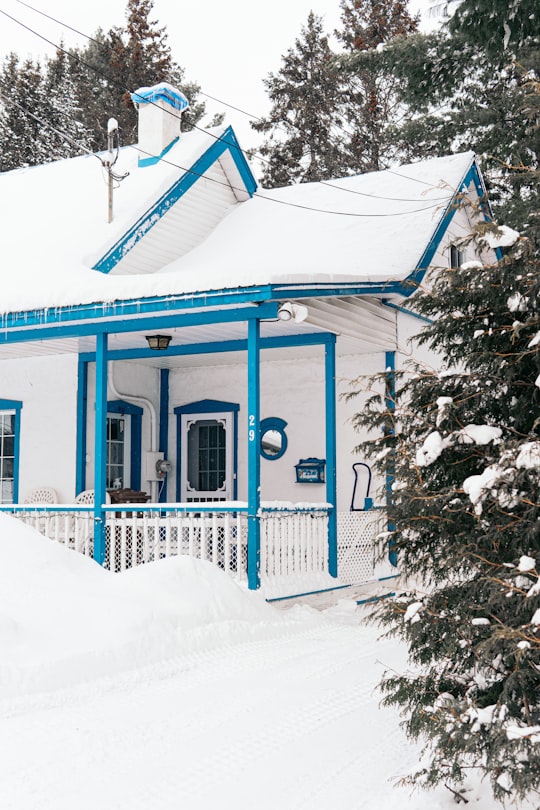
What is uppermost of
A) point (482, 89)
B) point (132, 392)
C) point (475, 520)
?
point (482, 89)

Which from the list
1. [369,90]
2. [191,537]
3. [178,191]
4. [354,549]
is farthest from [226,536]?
[369,90]

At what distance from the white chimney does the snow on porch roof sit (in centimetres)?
30

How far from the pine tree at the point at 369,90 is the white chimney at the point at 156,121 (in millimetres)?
14539

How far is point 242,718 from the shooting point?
18.5 ft

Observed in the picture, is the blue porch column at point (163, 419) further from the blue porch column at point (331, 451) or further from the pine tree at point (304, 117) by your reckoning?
the pine tree at point (304, 117)

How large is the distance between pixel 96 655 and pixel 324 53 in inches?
1143

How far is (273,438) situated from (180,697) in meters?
7.65

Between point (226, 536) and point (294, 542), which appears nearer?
point (226, 536)

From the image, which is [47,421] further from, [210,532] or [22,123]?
[22,123]

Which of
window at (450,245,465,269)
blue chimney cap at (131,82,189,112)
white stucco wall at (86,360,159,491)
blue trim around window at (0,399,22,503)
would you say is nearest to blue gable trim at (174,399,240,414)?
white stucco wall at (86,360,159,491)

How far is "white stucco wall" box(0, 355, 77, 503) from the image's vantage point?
44.8 ft

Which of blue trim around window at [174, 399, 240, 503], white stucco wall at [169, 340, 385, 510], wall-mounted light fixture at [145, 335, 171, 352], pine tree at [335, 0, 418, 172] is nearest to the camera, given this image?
wall-mounted light fixture at [145, 335, 171, 352]

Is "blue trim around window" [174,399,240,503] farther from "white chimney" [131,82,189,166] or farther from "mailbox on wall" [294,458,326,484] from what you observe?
"white chimney" [131,82,189,166]

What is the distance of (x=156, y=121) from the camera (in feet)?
53.1
